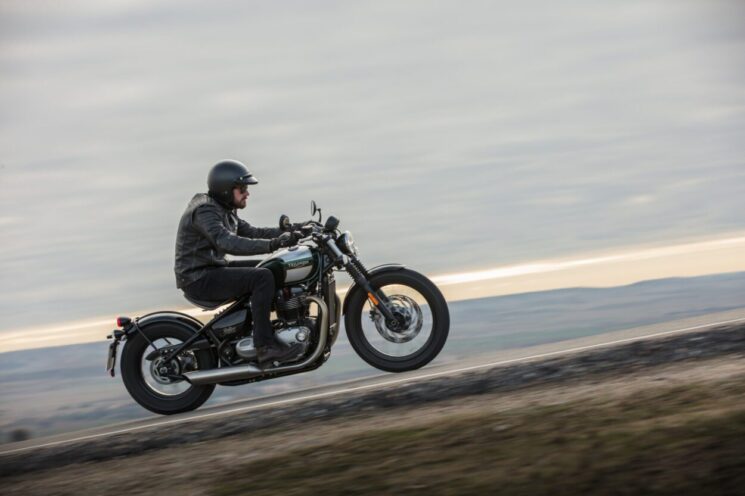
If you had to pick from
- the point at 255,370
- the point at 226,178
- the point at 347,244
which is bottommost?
the point at 255,370

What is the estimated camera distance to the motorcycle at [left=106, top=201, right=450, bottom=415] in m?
8.47

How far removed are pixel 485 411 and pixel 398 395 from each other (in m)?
0.99

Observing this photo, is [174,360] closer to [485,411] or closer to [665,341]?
[485,411]

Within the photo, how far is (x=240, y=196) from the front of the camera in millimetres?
8875

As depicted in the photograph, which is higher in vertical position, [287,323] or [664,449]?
[287,323]

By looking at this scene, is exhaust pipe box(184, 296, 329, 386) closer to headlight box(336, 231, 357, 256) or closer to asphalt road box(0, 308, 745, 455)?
asphalt road box(0, 308, 745, 455)

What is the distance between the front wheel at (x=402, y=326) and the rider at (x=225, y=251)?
23.6 inches

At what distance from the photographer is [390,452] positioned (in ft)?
19.8

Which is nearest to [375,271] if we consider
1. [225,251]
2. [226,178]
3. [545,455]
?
[225,251]

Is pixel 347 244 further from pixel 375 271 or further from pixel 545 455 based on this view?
pixel 545 455

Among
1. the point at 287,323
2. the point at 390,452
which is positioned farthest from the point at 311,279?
→ the point at 390,452

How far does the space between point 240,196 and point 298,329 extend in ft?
4.37

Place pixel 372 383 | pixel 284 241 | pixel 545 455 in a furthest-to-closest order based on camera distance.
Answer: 1. pixel 284 241
2. pixel 372 383
3. pixel 545 455

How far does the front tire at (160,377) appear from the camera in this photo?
28.9 feet
